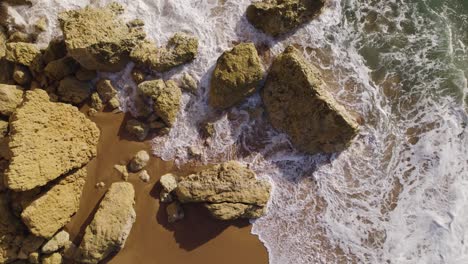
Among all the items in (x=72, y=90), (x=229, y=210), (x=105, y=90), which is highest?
(x=105, y=90)

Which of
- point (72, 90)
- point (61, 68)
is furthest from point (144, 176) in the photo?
point (61, 68)

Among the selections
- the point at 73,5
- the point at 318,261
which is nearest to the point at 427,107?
the point at 318,261

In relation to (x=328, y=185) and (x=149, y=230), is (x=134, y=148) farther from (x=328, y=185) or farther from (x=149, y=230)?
(x=328, y=185)

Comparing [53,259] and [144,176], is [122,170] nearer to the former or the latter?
[144,176]

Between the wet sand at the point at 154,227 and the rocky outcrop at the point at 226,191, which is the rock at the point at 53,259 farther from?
the rocky outcrop at the point at 226,191

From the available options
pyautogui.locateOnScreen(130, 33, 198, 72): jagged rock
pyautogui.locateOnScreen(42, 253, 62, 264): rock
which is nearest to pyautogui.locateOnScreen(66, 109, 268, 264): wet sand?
pyautogui.locateOnScreen(42, 253, 62, 264): rock
